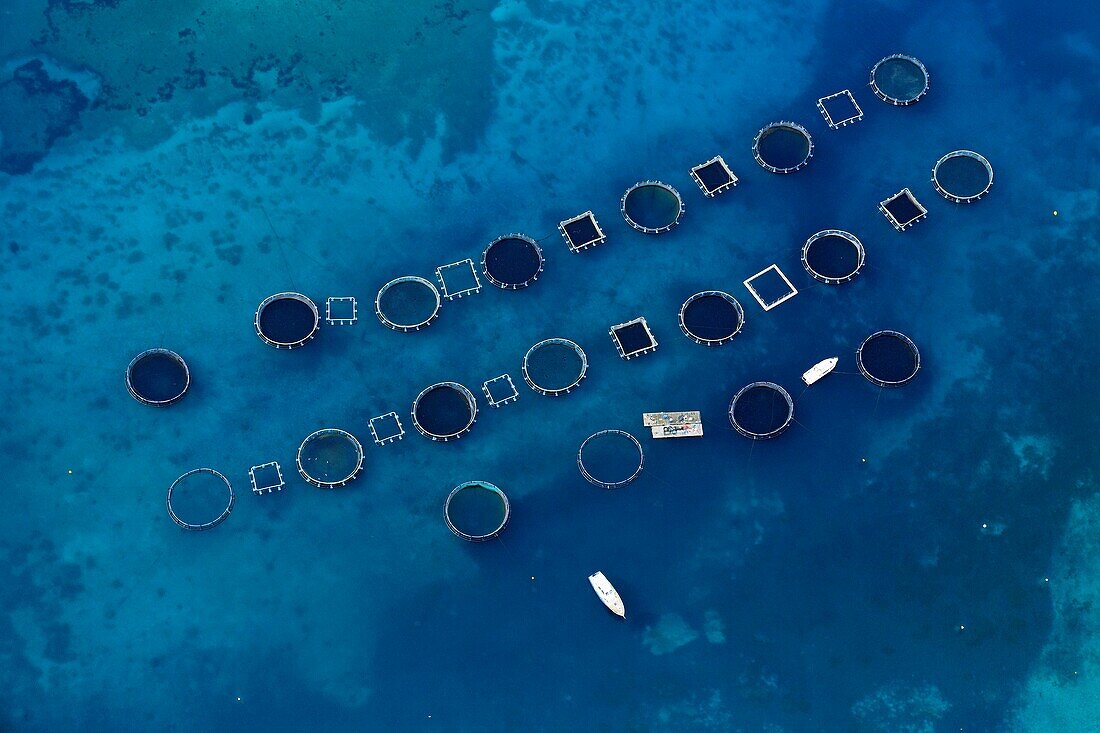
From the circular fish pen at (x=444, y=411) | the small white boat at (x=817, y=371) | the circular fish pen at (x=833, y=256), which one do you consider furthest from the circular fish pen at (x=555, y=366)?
the circular fish pen at (x=833, y=256)

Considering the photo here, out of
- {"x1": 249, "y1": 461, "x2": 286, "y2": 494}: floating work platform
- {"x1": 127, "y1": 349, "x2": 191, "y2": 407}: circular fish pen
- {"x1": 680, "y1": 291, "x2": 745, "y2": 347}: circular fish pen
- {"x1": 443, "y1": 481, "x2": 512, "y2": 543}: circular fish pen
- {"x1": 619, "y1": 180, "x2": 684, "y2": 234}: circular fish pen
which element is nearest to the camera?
{"x1": 443, "y1": 481, "x2": 512, "y2": 543}: circular fish pen

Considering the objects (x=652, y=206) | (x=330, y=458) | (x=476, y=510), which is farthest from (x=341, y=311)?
(x=652, y=206)

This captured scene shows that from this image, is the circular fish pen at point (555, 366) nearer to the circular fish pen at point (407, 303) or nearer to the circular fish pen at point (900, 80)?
the circular fish pen at point (407, 303)

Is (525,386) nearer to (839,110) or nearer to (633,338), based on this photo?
(633,338)

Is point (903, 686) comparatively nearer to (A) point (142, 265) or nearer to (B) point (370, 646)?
(B) point (370, 646)

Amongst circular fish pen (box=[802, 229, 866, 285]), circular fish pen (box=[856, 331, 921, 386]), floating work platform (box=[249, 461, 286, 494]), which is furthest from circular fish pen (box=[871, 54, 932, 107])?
floating work platform (box=[249, 461, 286, 494])

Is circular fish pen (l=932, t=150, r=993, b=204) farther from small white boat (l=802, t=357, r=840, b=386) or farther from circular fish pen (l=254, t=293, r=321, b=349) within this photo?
circular fish pen (l=254, t=293, r=321, b=349)
